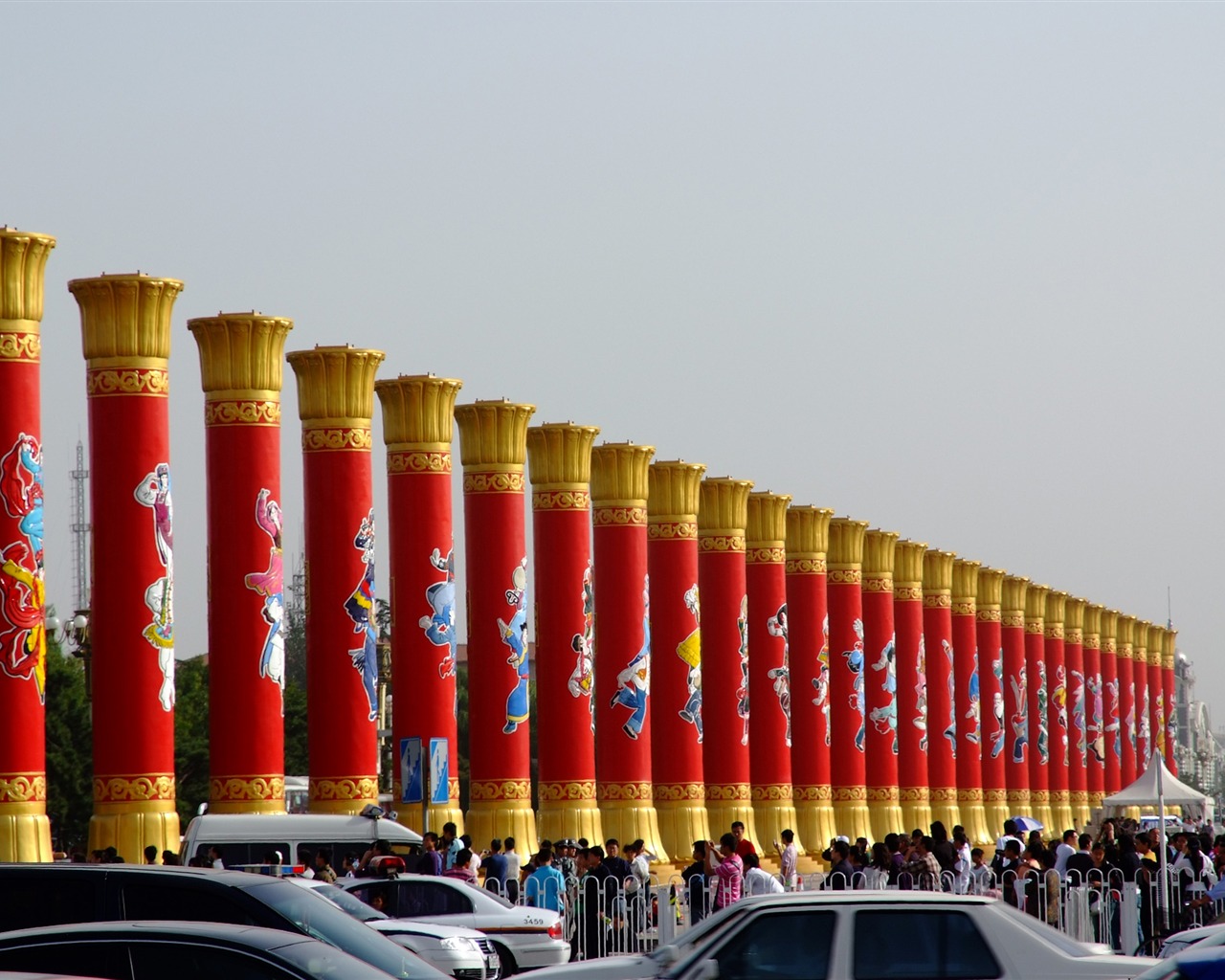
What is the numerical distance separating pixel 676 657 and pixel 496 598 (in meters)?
7.85

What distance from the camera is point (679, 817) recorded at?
41.5 meters

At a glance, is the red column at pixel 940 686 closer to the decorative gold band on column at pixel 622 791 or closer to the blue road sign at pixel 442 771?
the decorative gold band on column at pixel 622 791

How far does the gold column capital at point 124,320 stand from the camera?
25.9 m

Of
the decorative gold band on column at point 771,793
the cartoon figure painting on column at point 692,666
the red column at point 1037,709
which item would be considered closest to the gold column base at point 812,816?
the decorative gold band on column at point 771,793

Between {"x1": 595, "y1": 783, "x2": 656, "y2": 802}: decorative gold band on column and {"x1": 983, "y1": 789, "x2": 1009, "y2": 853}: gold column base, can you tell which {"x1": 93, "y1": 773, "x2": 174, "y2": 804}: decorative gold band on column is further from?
{"x1": 983, "y1": 789, "x2": 1009, "y2": 853}: gold column base

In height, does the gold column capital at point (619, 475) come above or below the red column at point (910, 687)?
above

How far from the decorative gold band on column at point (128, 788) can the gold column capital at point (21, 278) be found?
5.30 m

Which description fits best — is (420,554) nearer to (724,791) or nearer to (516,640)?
(516,640)

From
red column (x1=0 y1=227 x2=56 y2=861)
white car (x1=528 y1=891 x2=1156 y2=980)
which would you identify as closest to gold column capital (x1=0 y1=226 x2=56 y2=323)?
red column (x1=0 y1=227 x2=56 y2=861)

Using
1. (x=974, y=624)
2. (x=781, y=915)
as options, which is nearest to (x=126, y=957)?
(x=781, y=915)

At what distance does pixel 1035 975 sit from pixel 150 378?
16909 millimetres

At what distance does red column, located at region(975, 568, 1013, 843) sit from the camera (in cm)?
6769

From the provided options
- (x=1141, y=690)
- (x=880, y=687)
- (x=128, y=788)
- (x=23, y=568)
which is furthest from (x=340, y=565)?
(x=1141, y=690)

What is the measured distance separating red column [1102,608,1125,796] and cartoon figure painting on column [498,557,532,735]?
53256 mm
